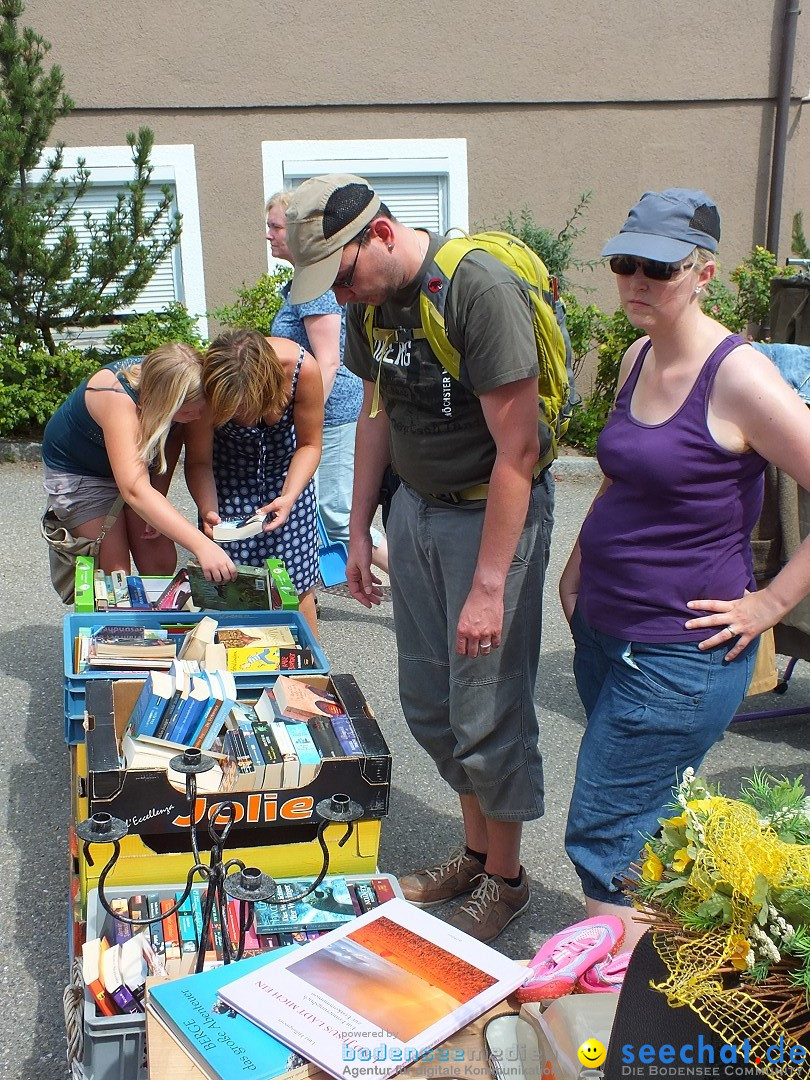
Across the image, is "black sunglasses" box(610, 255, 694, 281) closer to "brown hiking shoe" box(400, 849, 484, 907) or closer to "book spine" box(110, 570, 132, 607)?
"brown hiking shoe" box(400, 849, 484, 907)

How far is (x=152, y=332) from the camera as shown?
8297mm

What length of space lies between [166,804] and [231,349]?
5.63ft

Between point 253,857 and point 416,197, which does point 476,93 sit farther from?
point 253,857

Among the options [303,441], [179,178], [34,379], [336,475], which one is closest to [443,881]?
[303,441]

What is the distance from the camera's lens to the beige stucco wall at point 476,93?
8344 mm

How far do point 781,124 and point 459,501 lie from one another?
837 cm

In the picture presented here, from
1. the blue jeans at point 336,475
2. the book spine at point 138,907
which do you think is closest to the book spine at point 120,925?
the book spine at point 138,907

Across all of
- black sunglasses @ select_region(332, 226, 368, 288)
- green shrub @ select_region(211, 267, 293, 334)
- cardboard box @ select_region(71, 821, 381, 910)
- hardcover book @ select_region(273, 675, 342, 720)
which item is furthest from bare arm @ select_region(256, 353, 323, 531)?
green shrub @ select_region(211, 267, 293, 334)

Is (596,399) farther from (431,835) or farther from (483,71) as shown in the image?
(431,835)

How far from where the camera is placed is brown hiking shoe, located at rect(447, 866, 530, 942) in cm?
288

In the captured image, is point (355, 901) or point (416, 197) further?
point (416, 197)

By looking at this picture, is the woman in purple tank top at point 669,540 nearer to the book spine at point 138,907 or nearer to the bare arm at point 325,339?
the book spine at point 138,907

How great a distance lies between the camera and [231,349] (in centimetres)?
357

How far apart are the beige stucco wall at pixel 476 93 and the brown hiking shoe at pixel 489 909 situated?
694 centimetres
